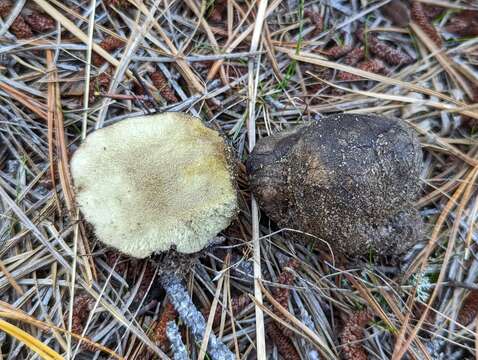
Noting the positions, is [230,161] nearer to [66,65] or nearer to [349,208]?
A: [349,208]

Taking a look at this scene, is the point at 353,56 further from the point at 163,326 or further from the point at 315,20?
the point at 163,326

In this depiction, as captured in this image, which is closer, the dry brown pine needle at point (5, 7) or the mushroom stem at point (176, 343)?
the mushroom stem at point (176, 343)

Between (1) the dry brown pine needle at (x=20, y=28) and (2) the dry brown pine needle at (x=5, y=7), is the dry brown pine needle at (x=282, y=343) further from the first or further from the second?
(2) the dry brown pine needle at (x=5, y=7)

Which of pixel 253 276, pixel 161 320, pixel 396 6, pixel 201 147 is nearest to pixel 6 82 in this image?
pixel 201 147

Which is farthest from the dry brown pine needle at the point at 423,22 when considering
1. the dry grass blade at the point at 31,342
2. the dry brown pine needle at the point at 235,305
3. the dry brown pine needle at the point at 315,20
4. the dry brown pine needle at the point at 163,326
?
the dry grass blade at the point at 31,342

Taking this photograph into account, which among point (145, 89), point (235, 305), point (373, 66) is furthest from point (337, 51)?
point (235, 305)
